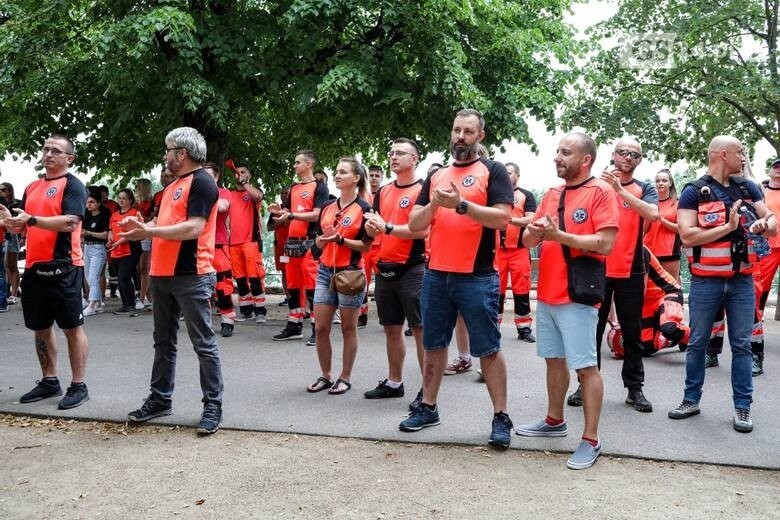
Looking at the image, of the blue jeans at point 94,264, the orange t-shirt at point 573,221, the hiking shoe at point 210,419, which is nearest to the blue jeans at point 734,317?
the orange t-shirt at point 573,221

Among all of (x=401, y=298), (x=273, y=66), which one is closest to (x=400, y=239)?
(x=401, y=298)

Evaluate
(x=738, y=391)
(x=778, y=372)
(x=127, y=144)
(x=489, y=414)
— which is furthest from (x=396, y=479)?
(x=127, y=144)

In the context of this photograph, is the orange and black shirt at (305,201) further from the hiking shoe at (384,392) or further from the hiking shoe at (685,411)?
the hiking shoe at (685,411)

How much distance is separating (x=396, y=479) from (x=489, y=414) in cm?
145

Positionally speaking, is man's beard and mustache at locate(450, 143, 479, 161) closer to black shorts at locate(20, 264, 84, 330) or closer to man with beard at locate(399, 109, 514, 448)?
man with beard at locate(399, 109, 514, 448)

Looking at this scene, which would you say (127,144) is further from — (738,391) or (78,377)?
(738,391)

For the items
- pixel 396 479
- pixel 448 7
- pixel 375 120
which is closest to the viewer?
pixel 396 479

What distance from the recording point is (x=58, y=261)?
5.71m

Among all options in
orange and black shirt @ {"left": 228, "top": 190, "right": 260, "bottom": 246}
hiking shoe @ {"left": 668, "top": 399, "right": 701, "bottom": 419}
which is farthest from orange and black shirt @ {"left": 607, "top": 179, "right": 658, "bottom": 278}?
orange and black shirt @ {"left": 228, "top": 190, "right": 260, "bottom": 246}

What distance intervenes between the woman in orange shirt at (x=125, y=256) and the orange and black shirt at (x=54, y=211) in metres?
5.53

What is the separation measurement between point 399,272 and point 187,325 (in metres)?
1.66

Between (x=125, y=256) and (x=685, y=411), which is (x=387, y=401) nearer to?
(x=685, y=411)

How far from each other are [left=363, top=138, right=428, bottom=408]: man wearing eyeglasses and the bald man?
1.97 metres

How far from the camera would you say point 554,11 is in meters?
13.6
